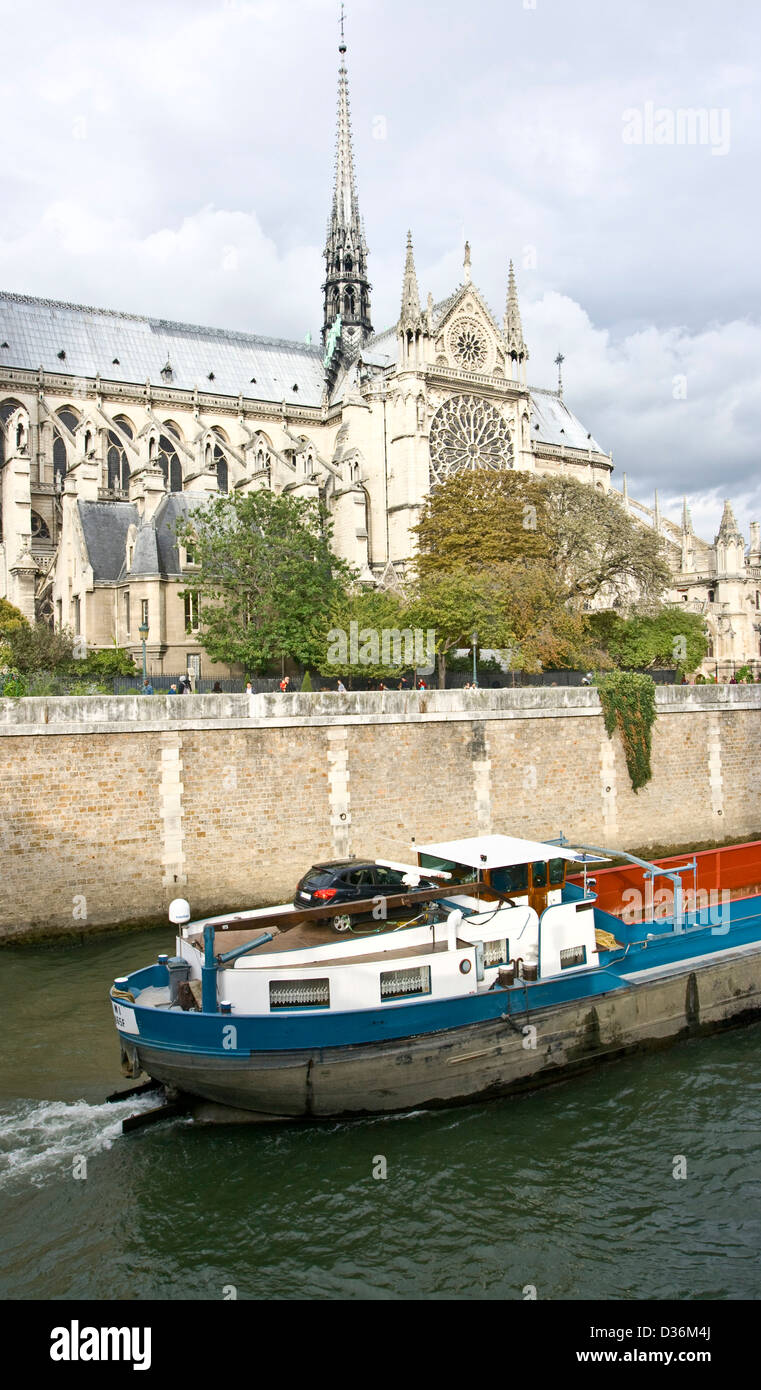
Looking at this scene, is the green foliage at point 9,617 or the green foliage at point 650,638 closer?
the green foliage at point 9,617

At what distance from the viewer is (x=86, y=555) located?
113 feet

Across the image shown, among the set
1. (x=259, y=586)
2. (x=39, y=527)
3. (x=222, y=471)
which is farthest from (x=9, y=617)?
(x=222, y=471)

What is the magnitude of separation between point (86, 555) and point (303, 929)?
23722 mm

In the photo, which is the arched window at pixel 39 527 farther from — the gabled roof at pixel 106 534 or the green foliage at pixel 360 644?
the green foliage at pixel 360 644

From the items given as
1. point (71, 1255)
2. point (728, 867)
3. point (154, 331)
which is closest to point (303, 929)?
point (71, 1255)

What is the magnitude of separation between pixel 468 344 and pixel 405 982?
167 ft

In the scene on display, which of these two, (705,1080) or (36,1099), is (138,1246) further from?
(705,1080)

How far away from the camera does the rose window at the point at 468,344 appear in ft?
187

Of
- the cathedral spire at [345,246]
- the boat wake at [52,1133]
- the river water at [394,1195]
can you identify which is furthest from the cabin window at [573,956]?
the cathedral spire at [345,246]

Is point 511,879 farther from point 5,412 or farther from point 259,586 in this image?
point 5,412

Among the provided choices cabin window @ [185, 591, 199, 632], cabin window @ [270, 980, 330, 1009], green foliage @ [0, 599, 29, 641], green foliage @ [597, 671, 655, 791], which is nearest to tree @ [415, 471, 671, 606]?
green foliage @ [597, 671, 655, 791]

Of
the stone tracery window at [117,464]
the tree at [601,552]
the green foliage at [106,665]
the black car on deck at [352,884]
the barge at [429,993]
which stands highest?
the stone tracery window at [117,464]

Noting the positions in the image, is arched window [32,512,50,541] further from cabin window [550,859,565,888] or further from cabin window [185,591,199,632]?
cabin window [550,859,565,888]

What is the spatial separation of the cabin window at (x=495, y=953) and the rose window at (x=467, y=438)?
43.2m
